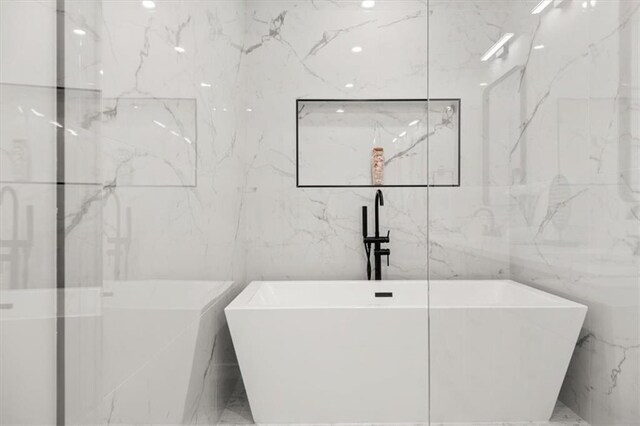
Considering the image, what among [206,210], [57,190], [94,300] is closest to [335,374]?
[206,210]

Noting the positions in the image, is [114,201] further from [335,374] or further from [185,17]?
[335,374]

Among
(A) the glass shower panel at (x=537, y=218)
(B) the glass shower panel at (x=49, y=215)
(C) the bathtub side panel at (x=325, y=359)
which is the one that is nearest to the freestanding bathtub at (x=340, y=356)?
(C) the bathtub side panel at (x=325, y=359)

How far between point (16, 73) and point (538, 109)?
36.8 inches

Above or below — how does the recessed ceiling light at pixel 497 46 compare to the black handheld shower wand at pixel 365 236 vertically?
above

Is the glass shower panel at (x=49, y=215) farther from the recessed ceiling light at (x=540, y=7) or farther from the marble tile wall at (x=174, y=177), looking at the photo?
the recessed ceiling light at (x=540, y=7)

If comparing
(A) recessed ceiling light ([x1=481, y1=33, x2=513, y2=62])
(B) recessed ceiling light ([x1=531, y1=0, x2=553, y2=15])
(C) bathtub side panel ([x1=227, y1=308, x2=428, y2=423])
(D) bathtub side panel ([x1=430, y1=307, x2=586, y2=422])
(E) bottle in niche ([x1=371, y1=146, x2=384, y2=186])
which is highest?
(B) recessed ceiling light ([x1=531, y1=0, x2=553, y2=15])

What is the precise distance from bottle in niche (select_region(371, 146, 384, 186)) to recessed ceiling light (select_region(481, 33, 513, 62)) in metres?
1.27

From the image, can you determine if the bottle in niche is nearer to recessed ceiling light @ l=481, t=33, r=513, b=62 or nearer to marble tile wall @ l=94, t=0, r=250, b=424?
marble tile wall @ l=94, t=0, r=250, b=424

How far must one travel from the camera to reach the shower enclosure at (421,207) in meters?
0.65

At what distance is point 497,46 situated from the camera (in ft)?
2.65

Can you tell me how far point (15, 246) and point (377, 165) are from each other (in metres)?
1.78

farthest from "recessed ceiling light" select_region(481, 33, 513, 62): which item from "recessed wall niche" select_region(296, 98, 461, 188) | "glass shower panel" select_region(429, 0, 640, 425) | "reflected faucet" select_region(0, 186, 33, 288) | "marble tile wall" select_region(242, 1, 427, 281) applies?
"marble tile wall" select_region(242, 1, 427, 281)

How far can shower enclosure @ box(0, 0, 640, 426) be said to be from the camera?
0.65m

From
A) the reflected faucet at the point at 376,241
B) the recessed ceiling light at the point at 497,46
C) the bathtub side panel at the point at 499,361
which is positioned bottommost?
the bathtub side panel at the point at 499,361
